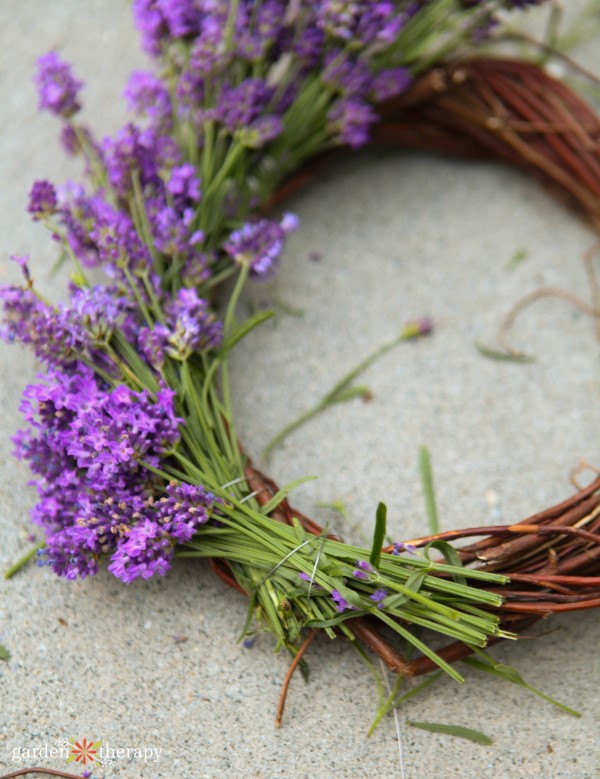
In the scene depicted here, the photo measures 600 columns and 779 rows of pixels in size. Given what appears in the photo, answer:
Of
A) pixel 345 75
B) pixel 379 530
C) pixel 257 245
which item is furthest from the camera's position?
pixel 345 75

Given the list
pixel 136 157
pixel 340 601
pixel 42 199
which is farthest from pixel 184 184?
pixel 340 601

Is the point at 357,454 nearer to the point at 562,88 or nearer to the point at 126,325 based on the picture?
the point at 126,325

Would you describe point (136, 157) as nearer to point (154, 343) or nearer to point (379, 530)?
point (154, 343)

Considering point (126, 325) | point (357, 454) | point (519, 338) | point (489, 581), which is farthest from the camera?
point (519, 338)

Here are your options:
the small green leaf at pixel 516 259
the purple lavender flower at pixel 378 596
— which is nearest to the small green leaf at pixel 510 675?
the purple lavender flower at pixel 378 596

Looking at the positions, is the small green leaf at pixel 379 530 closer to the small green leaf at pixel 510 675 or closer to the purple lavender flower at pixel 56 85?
the small green leaf at pixel 510 675

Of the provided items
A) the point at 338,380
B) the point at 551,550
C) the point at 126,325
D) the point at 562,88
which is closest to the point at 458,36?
the point at 562,88

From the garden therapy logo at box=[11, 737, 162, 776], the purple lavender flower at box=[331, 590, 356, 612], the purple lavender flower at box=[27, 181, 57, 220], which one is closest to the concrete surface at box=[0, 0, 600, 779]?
the garden therapy logo at box=[11, 737, 162, 776]
